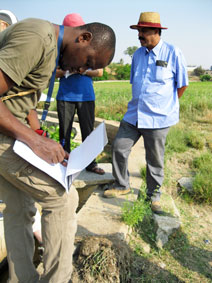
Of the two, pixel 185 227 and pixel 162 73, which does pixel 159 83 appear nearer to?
pixel 162 73

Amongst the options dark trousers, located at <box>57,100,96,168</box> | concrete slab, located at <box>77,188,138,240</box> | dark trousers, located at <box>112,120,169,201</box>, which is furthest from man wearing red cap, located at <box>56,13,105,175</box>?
concrete slab, located at <box>77,188,138,240</box>

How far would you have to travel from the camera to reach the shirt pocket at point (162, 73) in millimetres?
3203

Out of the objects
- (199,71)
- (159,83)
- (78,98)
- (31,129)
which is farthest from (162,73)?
(199,71)

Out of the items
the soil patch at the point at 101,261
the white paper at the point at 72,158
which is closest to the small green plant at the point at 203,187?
the soil patch at the point at 101,261

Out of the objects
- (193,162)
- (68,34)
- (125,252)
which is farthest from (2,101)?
(193,162)

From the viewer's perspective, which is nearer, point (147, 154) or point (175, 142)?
point (147, 154)

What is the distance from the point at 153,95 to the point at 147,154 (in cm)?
70

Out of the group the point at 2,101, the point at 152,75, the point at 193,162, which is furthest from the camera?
the point at 193,162

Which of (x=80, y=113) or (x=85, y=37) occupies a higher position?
(x=85, y=37)

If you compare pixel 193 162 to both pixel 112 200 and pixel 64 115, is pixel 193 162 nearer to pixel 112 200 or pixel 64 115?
pixel 112 200

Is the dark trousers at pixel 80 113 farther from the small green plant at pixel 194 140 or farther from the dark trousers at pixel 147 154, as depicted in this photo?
the small green plant at pixel 194 140

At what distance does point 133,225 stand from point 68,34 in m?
2.08

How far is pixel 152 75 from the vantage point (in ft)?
10.7

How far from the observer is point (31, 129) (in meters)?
1.61
